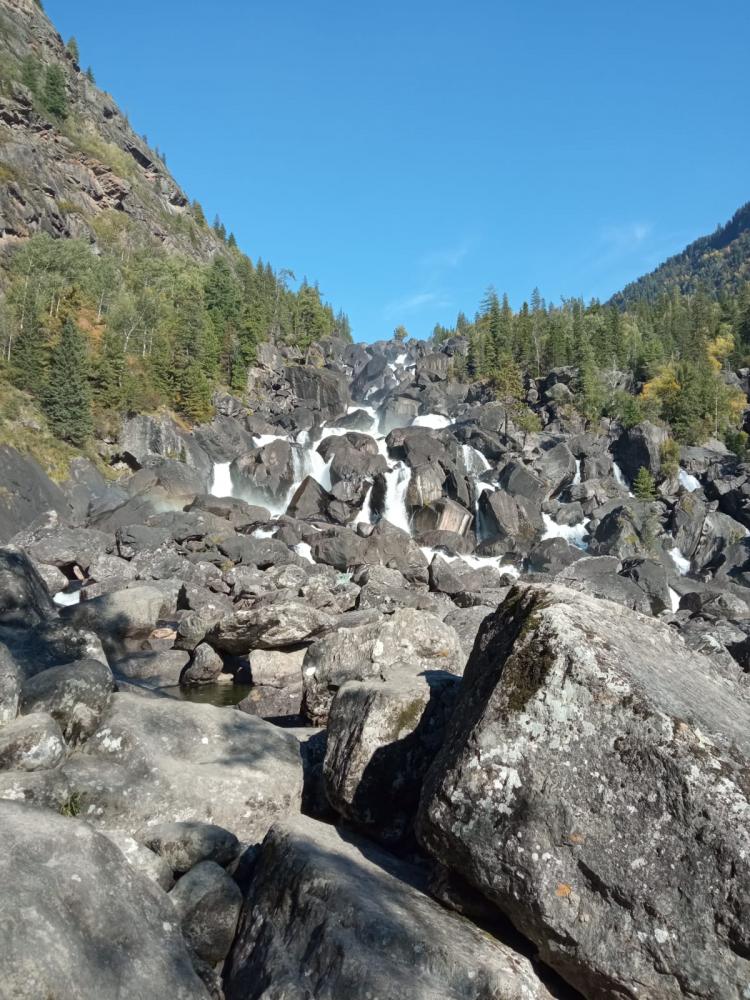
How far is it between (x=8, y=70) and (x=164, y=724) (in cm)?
13203

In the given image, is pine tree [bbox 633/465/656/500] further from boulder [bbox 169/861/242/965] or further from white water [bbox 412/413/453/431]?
boulder [bbox 169/861/242/965]

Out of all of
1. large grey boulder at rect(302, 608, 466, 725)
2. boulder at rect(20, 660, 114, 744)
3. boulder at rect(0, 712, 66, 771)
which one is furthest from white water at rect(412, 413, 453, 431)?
boulder at rect(0, 712, 66, 771)

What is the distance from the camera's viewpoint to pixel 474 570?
4034 cm

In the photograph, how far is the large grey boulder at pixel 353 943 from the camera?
3879mm

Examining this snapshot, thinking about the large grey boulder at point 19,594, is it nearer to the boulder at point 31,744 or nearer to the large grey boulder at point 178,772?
the large grey boulder at point 178,772

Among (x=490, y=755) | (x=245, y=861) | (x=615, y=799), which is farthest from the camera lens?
(x=245, y=861)

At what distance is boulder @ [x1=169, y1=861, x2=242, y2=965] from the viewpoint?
15.6ft

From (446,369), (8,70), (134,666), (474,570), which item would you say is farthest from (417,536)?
(8,70)

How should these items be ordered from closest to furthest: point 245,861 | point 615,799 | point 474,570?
point 615,799 < point 245,861 < point 474,570

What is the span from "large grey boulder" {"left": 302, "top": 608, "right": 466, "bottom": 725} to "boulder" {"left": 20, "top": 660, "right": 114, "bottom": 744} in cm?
549

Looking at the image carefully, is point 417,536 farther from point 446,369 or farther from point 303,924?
point 446,369

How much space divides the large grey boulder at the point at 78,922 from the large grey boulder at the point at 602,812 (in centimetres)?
188

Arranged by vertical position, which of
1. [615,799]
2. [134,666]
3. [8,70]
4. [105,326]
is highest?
[8,70]

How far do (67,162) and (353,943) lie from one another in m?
123
